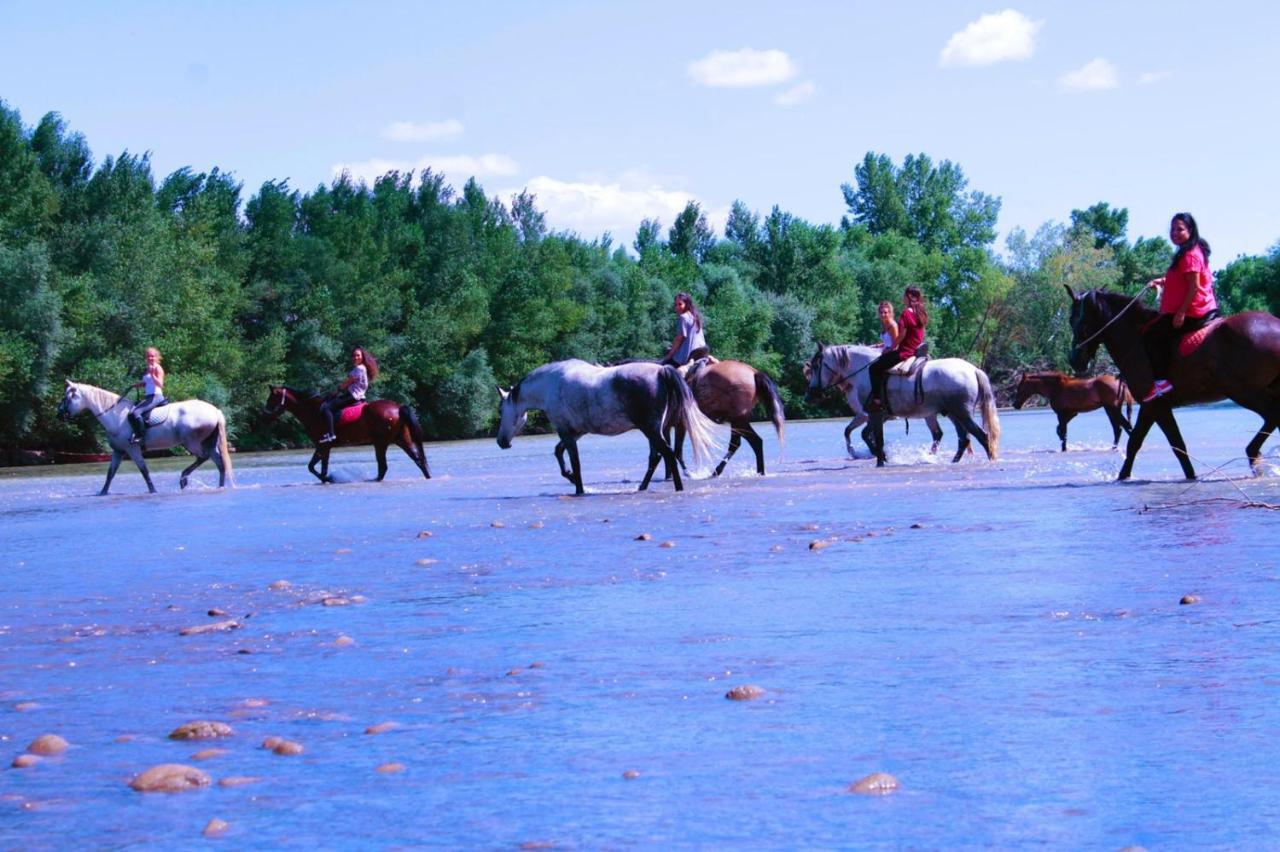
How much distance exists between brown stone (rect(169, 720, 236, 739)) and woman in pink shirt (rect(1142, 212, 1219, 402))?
12.4 meters

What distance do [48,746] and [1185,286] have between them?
13.3 meters

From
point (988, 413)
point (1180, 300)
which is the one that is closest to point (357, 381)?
point (988, 413)

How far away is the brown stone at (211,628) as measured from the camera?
8625mm

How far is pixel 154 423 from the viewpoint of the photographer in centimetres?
2622

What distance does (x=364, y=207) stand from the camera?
79.9 m

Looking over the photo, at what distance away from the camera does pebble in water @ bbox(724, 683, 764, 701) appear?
6.35m

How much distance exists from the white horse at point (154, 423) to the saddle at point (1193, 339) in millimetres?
15227

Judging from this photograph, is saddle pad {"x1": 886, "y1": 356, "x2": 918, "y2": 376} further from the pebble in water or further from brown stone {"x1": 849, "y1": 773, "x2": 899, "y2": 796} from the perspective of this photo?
brown stone {"x1": 849, "y1": 773, "x2": 899, "y2": 796}

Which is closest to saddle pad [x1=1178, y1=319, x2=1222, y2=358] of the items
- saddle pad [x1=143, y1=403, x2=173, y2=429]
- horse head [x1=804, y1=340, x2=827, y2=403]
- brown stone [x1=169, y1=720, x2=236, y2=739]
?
horse head [x1=804, y1=340, x2=827, y2=403]

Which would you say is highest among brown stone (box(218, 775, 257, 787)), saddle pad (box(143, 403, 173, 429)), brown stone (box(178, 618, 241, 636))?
saddle pad (box(143, 403, 173, 429))

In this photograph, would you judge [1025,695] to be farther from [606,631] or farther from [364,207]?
[364,207]

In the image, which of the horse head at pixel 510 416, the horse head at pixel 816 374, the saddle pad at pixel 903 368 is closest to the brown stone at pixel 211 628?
the horse head at pixel 510 416

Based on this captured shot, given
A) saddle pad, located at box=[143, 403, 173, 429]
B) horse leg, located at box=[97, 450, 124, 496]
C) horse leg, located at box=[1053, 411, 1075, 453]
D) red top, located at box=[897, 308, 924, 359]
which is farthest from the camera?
horse leg, located at box=[1053, 411, 1075, 453]

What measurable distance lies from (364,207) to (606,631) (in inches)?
2902
